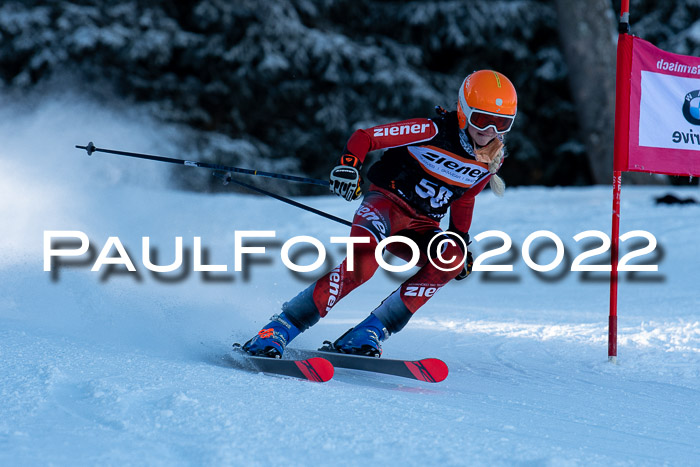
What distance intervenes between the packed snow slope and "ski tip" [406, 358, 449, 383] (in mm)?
51

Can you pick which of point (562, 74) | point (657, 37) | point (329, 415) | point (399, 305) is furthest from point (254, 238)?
point (657, 37)

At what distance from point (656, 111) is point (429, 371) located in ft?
7.29

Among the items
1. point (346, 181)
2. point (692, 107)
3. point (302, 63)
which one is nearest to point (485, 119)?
point (346, 181)

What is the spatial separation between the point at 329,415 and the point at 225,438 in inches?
16.8

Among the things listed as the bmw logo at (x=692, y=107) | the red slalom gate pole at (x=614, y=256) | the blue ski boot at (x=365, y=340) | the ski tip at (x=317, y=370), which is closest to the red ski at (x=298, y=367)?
the ski tip at (x=317, y=370)

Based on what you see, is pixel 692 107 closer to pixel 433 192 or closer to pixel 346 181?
pixel 433 192

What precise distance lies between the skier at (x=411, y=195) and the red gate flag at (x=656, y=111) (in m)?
0.97

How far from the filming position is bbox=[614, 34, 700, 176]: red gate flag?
441 cm

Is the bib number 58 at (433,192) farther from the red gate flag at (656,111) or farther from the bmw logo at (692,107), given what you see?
the bmw logo at (692,107)

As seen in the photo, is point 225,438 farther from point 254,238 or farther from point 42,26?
point 42,26

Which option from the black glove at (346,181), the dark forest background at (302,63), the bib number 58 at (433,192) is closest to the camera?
the black glove at (346,181)

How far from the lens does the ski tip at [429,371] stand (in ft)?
11.1

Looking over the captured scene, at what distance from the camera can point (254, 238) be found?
30.0 feet

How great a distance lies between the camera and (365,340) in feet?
12.3
